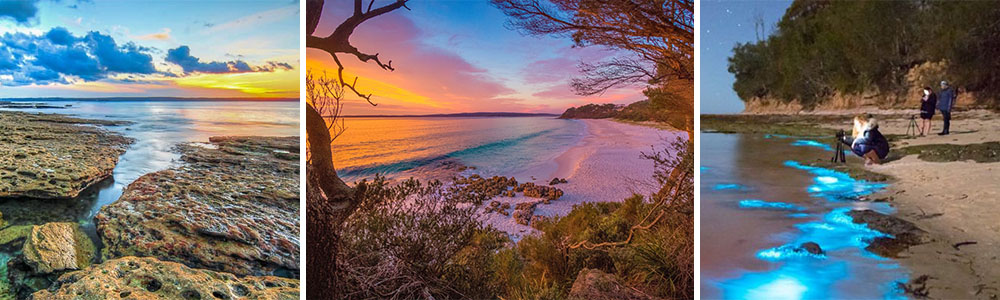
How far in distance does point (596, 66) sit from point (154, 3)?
277 centimetres

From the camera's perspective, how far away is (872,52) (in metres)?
2.61

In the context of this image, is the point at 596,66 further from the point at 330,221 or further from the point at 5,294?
the point at 5,294

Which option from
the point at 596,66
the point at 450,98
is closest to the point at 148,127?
the point at 450,98

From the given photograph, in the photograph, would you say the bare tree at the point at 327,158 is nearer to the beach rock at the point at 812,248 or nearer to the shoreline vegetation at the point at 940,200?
the beach rock at the point at 812,248

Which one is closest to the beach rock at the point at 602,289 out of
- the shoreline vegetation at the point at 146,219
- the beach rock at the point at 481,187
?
the beach rock at the point at 481,187

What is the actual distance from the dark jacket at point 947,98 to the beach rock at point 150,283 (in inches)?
150

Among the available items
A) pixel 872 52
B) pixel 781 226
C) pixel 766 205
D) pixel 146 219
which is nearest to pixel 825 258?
pixel 781 226

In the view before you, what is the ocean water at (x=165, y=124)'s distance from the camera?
9.71 ft

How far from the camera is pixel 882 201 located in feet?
8.32

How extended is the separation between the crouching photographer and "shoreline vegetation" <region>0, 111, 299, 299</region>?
3.32 metres

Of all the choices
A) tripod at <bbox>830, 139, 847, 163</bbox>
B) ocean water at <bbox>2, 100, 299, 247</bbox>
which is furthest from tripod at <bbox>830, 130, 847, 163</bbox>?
ocean water at <bbox>2, 100, 299, 247</bbox>

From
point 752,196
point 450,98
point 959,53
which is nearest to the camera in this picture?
point 959,53

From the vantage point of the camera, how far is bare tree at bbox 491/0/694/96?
274 cm

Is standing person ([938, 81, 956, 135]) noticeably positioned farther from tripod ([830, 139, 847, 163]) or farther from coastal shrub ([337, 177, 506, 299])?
coastal shrub ([337, 177, 506, 299])
